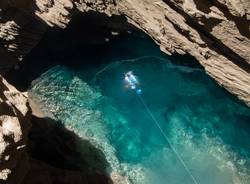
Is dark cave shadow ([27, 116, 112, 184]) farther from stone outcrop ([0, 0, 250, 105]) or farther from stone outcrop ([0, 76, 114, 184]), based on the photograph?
stone outcrop ([0, 0, 250, 105])

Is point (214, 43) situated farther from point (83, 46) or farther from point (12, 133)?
point (83, 46)

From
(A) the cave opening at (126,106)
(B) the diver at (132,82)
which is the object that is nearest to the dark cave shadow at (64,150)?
(A) the cave opening at (126,106)

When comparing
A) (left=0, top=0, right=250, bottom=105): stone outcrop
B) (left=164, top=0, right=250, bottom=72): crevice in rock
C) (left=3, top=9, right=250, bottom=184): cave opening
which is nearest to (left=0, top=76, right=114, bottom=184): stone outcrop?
(left=3, top=9, right=250, bottom=184): cave opening

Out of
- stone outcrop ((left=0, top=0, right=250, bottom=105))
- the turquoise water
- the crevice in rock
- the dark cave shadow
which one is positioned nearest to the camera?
stone outcrop ((left=0, top=0, right=250, bottom=105))

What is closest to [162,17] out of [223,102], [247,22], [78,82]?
[247,22]

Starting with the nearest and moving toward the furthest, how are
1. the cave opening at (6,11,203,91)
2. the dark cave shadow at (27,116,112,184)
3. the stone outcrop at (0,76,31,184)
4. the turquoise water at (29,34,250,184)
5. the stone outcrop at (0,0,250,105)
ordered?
the stone outcrop at (0,76,31,184), the stone outcrop at (0,0,250,105), the turquoise water at (29,34,250,184), the cave opening at (6,11,203,91), the dark cave shadow at (27,116,112,184)

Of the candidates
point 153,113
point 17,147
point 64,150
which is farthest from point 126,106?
point 17,147
